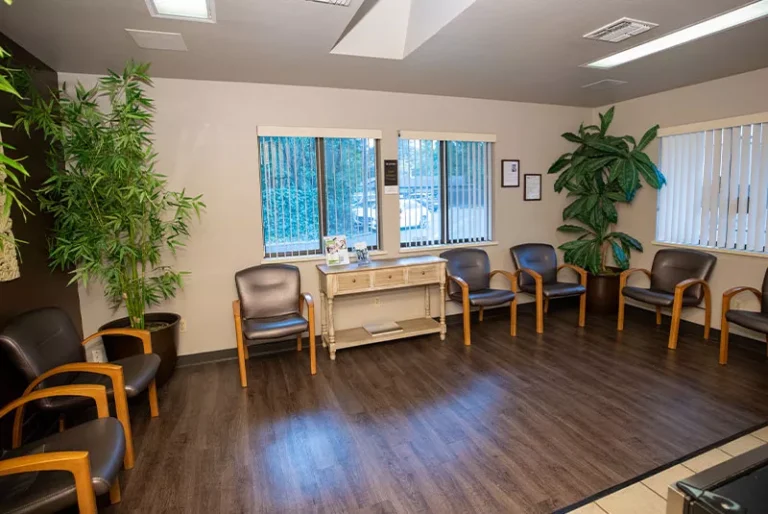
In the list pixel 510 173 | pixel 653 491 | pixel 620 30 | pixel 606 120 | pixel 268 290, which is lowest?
pixel 653 491

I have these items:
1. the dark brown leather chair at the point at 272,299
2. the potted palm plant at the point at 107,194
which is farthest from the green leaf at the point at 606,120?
the potted palm plant at the point at 107,194

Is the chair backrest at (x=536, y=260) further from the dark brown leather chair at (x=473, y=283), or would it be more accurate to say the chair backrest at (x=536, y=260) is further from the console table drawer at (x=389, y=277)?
the console table drawer at (x=389, y=277)

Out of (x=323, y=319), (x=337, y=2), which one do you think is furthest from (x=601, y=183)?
(x=337, y=2)

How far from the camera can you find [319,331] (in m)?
4.48

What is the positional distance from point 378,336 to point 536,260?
Result: 2202mm

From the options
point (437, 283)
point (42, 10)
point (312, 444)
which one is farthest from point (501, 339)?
point (42, 10)

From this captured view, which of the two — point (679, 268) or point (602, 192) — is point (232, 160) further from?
point (679, 268)

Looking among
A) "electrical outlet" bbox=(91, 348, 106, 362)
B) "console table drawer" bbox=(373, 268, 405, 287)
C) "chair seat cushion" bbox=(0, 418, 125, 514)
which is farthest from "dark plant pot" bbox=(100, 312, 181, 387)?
"console table drawer" bbox=(373, 268, 405, 287)

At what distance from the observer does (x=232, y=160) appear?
403 cm

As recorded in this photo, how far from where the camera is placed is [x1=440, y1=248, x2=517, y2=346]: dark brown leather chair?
4352 millimetres

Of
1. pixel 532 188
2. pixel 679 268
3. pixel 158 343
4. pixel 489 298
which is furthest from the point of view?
pixel 532 188

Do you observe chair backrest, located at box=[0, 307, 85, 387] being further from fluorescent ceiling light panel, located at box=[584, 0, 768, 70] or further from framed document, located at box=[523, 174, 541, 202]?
framed document, located at box=[523, 174, 541, 202]

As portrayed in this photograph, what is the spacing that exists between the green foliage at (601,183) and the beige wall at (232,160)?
1.55 meters

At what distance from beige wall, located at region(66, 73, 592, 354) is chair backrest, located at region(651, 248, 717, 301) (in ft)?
7.92
